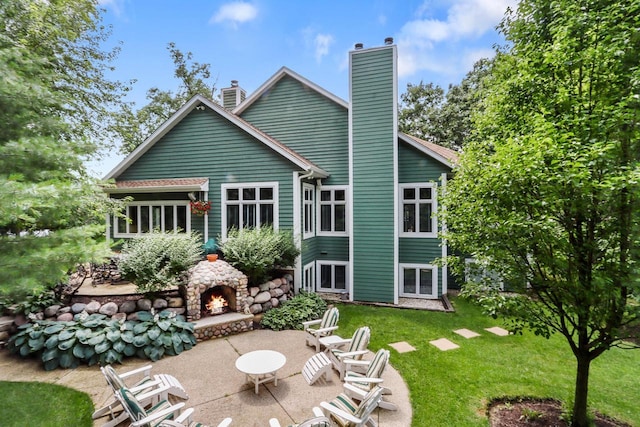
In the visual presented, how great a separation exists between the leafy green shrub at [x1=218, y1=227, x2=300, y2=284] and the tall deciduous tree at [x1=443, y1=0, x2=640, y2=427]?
18.5 ft

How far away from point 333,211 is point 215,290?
521 centimetres

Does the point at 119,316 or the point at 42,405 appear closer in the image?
the point at 42,405

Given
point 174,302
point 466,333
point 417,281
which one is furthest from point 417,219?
point 174,302

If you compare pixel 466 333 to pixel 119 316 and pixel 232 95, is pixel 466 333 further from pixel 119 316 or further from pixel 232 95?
pixel 232 95

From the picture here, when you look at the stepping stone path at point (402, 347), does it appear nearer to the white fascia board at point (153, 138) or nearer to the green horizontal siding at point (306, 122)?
the green horizontal siding at point (306, 122)

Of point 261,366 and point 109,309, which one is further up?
point 109,309

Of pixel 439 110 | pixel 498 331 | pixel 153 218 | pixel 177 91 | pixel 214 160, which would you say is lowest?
pixel 498 331

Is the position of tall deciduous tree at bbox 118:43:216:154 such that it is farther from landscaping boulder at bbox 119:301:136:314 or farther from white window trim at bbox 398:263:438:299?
white window trim at bbox 398:263:438:299

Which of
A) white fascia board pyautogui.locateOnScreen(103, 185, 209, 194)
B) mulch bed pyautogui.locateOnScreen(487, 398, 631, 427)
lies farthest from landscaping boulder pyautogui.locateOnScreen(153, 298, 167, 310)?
Answer: mulch bed pyautogui.locateOnScreen(487, 398, 631, 427)

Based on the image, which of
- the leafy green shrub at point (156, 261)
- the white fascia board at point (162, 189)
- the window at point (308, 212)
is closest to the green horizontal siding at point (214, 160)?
the white fascia board at point (162, 189)

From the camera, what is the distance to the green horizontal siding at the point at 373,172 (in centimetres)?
1054

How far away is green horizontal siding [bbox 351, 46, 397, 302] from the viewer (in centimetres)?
1054

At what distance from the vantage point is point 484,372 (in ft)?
19.5

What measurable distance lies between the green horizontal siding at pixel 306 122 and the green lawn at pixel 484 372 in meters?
6.21
